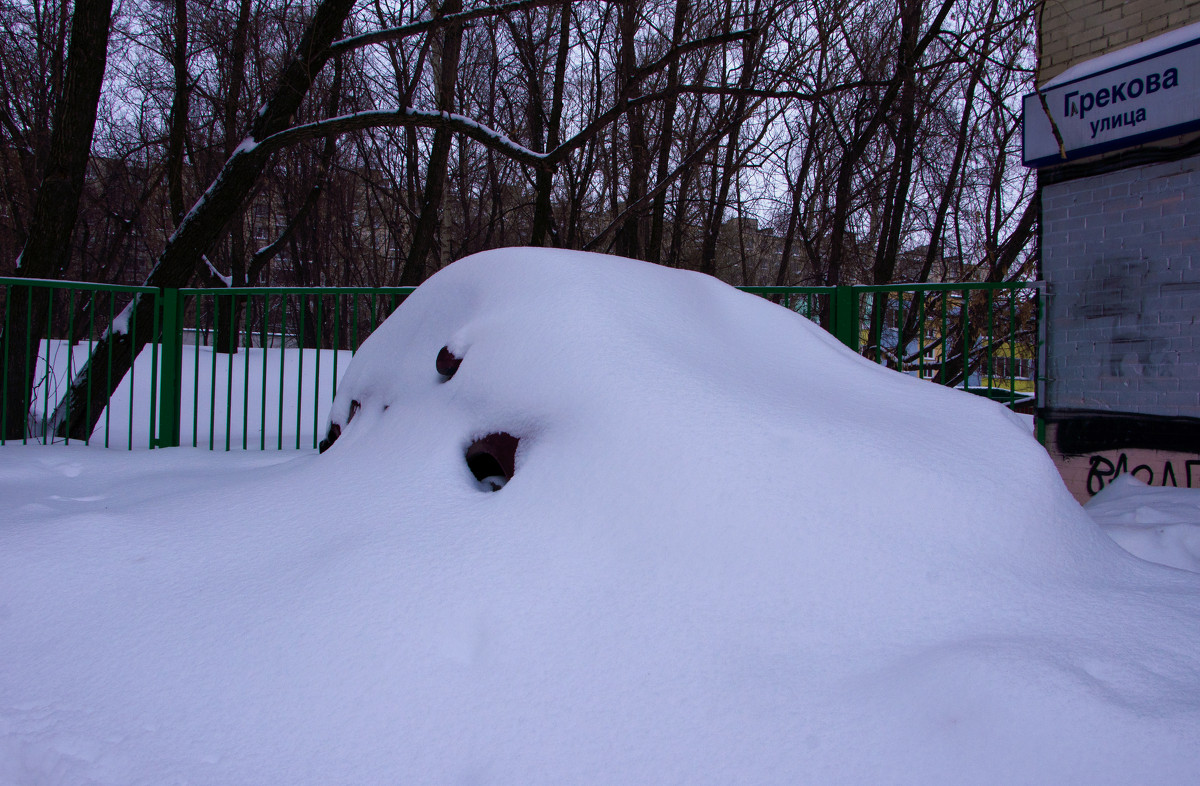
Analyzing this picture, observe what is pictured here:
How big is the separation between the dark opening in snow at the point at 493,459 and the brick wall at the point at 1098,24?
18.1 feet

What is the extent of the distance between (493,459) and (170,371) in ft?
17.1

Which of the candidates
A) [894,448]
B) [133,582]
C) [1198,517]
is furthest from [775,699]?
[1198,517]

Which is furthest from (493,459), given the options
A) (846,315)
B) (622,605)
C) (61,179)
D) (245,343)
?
(61,179)

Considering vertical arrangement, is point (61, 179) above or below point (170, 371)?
above

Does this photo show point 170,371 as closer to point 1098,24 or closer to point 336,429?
point 336,429

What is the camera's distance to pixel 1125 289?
5.24 meters

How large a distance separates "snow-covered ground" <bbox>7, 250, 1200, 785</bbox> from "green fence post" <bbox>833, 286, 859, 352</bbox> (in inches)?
133

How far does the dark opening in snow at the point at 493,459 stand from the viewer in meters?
2.34

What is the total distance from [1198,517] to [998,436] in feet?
6.94

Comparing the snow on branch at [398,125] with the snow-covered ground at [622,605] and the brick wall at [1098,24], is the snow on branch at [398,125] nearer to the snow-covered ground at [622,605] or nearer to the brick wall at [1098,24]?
the brick wall at [1098,24]

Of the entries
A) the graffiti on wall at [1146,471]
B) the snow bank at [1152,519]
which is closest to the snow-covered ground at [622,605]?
the snow bank at [1152,519]

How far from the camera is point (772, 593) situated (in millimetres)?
1812

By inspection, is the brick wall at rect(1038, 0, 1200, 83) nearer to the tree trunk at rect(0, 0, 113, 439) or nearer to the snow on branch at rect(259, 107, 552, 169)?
the snow on branch at rect(259, 107, 552, 169)

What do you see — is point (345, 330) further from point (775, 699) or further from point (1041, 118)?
point (775, 699)
